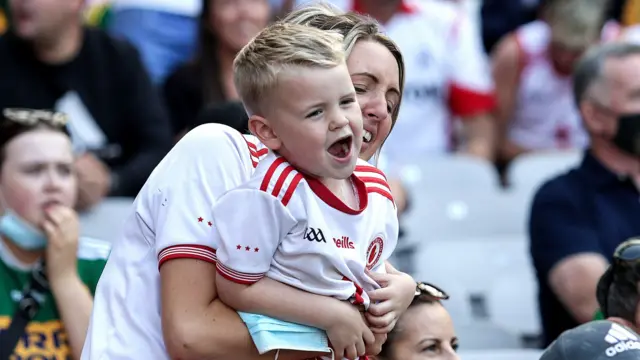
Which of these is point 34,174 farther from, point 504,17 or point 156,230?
point 504,17

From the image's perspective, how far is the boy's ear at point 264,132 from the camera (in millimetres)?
2328

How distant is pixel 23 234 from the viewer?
390 centimetres

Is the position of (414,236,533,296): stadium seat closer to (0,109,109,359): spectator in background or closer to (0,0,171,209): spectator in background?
(0,0,171,209): spectator in background

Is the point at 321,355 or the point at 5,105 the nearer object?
the point at 321,355

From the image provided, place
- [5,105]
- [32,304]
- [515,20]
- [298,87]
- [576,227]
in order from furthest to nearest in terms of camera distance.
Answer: [515,20] < [5,105] < [576,227] < [32,304] < [298,87]

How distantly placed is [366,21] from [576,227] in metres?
2.26

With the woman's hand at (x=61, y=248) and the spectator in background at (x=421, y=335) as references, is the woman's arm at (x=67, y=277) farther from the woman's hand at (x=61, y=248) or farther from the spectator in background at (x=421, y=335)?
the spectator in background at (x=421, y=335)

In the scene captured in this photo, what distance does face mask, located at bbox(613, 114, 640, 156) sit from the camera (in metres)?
4.83

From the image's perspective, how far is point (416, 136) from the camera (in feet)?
21.1

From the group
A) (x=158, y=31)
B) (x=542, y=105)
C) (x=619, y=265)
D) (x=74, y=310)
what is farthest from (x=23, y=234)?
(x=542, y=105)

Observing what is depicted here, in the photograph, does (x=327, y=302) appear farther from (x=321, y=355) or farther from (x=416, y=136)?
(x=416, y=136)

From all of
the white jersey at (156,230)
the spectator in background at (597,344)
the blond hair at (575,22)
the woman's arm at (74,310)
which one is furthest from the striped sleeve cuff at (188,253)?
the blond hair at (575,22)

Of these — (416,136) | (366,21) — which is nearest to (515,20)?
(416,136)

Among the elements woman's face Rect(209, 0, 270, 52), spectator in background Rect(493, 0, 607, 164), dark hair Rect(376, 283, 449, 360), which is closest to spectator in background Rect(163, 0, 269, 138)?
woman's face Rect(209, 0, 270, 52)
